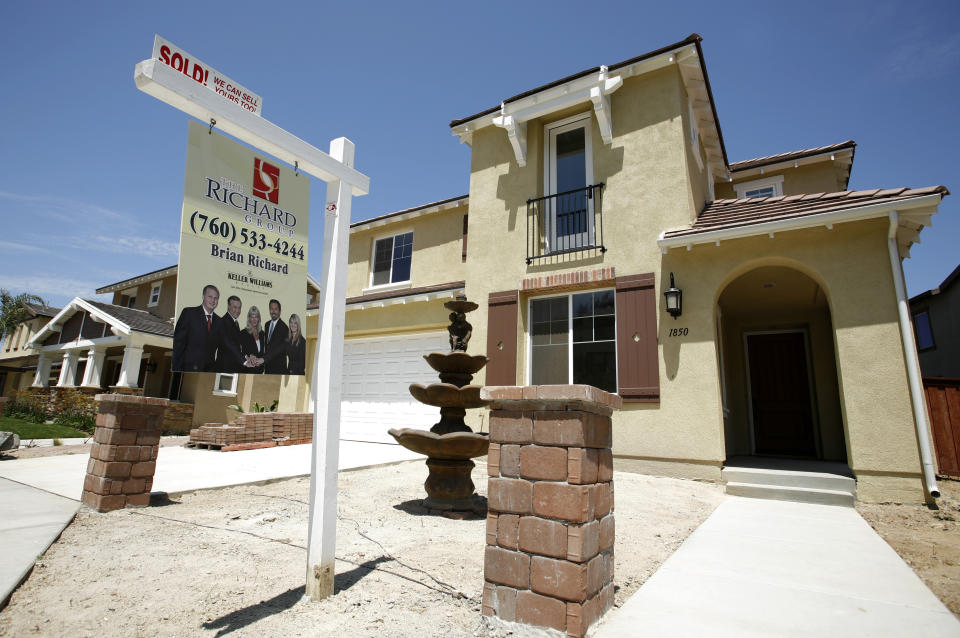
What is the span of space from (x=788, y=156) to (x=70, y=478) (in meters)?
14.0

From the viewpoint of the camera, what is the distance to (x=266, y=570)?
3066mm

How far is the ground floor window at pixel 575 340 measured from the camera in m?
7.82

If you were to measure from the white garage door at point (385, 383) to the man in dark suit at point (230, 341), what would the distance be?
7237mm

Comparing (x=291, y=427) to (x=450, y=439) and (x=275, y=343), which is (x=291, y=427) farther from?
(x=275, y=343)

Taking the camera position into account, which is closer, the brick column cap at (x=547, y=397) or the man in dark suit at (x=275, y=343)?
the brick column cap at (x=547, y=397)

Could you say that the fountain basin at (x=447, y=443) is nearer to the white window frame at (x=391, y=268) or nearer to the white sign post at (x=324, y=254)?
the white sign post at (x=324, y=254)

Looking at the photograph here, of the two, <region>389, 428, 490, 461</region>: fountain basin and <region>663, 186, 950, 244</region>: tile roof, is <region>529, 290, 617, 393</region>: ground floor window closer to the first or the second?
<region>663, 186, 950, 244</region>: tile roof

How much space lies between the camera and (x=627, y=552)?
356 centimetres

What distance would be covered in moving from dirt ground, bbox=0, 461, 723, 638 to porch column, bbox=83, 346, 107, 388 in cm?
1467

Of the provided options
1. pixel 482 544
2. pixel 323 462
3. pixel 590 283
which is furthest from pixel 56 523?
pixel 590 283

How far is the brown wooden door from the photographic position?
9.34 metres

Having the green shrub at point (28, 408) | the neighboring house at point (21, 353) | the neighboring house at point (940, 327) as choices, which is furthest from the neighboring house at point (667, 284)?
the neighboring house at point (21, 353)

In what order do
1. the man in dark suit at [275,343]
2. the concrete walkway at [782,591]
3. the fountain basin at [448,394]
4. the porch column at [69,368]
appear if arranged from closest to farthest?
the concrete walkway at [782,591] < the man in dark suit at [275,343] < the fountain basin at [448,394] < the porch column at [69,368]

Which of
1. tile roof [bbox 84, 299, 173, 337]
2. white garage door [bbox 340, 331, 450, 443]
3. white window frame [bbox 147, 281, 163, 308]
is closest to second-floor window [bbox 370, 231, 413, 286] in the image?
white garage door [bbox 340, 331, 450, 443]
